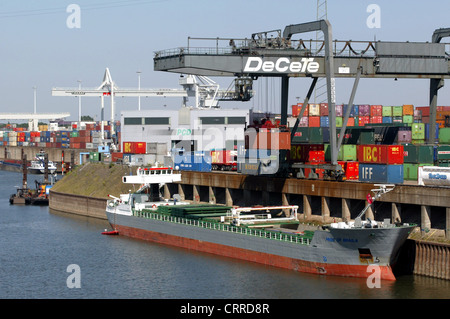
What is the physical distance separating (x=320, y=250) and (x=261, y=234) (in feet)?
A: 22.0

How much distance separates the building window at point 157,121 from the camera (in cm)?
11475

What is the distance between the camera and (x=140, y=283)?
167 feet

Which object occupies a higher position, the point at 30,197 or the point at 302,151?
the point at 302,151

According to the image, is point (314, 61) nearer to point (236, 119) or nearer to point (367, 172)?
point (367, 172)

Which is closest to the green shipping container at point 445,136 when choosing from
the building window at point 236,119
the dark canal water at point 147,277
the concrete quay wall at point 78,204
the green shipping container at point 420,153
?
the green shipping container at point 420,153

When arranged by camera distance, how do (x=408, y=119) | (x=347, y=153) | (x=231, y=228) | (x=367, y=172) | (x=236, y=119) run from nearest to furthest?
1. (x=231, y=228)
2. (x=367, y=172)
3. (x=347, y=153)
4. (x=408, y=119)
5. (x=236, y=119)

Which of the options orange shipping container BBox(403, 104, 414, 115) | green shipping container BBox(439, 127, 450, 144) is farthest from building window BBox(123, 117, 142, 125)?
green shipping container BBox(439, 127, 450, 144)

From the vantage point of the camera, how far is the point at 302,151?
222 feet

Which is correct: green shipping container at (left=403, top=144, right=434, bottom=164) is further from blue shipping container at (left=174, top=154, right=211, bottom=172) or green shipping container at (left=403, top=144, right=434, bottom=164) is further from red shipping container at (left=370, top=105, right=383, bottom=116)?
red shipping container at (left=370, top=105, right=383, bottom=116)

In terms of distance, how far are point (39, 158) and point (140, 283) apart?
122 m

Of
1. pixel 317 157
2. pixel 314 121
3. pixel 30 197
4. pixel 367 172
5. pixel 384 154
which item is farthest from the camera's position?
pixel 30 197

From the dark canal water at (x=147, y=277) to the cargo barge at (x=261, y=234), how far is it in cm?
102

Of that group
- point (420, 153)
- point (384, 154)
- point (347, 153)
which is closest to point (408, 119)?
point (347, 153)
